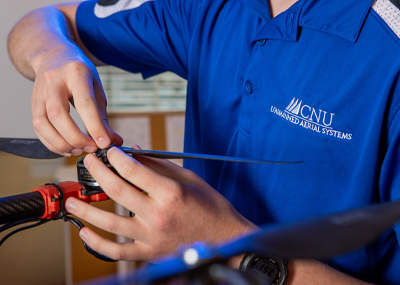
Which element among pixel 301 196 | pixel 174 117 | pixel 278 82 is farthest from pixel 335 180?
pixel 174 117

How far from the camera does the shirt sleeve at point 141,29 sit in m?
0.88

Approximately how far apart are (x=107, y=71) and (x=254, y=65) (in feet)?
5.65

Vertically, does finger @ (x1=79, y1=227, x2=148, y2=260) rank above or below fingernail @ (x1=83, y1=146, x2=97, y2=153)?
below

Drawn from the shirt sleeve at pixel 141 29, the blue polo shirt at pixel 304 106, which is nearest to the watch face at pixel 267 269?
the blue polo shirt at pixel 304 106

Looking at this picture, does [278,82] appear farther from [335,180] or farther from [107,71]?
[107,71]

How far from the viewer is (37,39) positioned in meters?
0.79

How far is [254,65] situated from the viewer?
0.66 meters

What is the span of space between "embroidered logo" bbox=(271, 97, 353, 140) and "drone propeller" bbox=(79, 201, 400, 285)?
344 millimetres

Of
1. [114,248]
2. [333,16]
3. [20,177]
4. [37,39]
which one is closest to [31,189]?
[20,177]

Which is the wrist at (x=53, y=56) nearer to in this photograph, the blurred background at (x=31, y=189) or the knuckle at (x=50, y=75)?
the knuckle at (x=50, y=75)

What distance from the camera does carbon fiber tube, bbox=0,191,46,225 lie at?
453mm

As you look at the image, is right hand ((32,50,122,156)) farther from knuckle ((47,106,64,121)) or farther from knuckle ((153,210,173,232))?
knuckle ((153,210,173,232))

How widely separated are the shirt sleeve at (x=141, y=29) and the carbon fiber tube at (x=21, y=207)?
54 centimetres

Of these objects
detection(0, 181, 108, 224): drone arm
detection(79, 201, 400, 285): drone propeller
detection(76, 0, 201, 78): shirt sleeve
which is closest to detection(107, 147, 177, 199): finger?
detection(0, 181, 108, 224): drone arm
